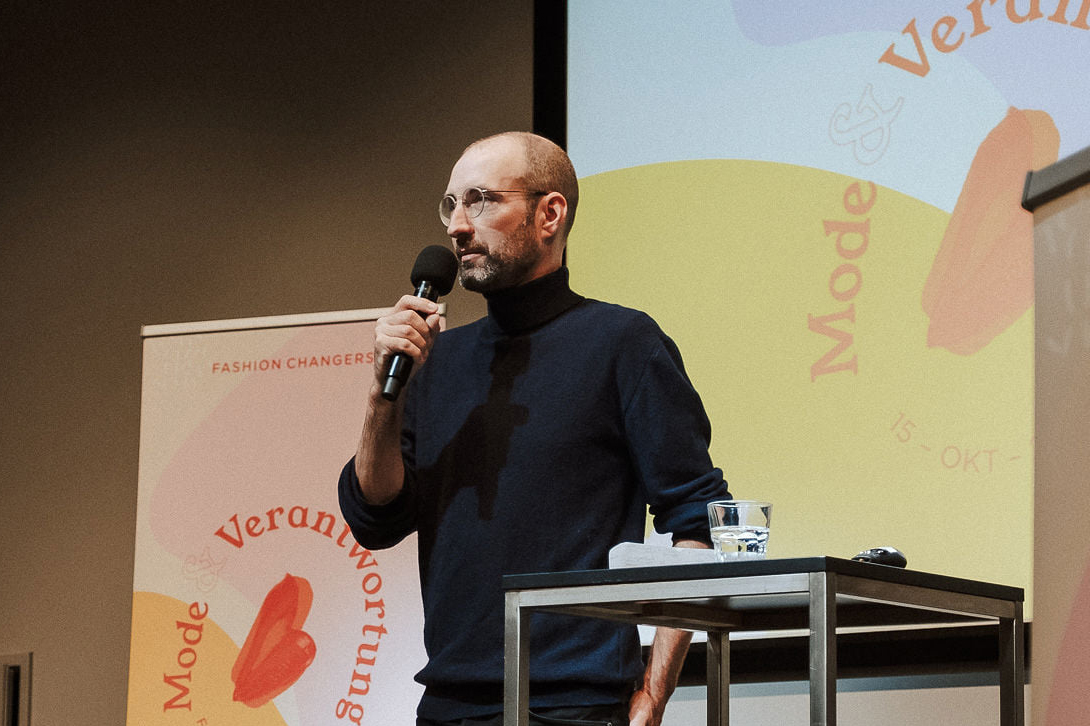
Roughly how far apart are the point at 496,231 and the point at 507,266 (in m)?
0.05

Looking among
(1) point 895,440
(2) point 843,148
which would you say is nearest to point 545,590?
(1) point 895,440

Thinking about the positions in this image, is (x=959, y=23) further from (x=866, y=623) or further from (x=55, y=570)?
(x=55, y=570)

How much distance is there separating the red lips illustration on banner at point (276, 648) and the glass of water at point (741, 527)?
71.4 inches

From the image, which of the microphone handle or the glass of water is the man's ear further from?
the glass of water

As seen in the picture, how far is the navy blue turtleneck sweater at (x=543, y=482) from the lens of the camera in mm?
1611

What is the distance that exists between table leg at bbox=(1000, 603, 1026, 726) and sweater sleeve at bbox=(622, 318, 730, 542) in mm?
348

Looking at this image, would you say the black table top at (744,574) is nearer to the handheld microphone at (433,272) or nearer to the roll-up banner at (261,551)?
the handheld microphone at (433,272)

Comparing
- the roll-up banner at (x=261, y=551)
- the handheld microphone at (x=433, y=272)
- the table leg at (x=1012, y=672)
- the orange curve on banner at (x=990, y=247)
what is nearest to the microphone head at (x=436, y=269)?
the handheld microphone at (x=433, y=272)

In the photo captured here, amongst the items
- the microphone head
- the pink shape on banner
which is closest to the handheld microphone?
the microphone head

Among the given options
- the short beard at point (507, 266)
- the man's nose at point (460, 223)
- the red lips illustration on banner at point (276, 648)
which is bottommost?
the red lips illustration on banner at point (276, 648)

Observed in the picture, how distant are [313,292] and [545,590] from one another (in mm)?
2109

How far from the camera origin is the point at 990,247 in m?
2.42

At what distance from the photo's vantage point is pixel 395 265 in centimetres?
324

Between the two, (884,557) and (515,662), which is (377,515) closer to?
(515,662)
